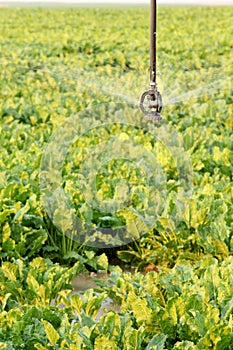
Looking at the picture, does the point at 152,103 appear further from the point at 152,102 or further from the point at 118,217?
the point at 118,217

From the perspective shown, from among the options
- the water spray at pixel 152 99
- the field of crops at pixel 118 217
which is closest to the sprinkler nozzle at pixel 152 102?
the water spray at pixel 152 99

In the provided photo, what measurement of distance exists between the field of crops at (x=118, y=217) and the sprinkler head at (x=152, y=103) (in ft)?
0.90

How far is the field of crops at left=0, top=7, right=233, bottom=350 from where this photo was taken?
10.4 ft

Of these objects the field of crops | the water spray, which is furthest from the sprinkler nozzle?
the field of crops

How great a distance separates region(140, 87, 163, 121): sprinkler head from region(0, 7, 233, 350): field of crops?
274 mm

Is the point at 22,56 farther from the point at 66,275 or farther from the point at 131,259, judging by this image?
the point at 66,275

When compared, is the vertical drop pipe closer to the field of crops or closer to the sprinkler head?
the sprinkler head

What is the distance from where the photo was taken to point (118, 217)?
16.1 feet

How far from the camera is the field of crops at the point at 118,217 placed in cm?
317

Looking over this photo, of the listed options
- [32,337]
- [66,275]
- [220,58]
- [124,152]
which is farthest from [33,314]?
[220,58]

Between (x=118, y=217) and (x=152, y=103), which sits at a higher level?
(x=152, y=103)

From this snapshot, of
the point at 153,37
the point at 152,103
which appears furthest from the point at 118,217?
the point at 153,37

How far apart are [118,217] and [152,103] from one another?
2.56m

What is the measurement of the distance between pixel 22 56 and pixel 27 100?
5081 millimetres
